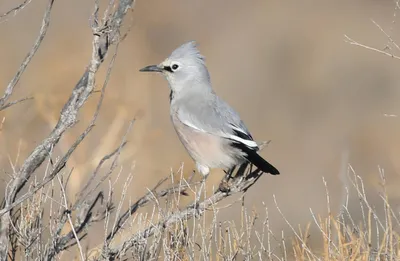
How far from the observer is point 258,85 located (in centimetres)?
1524

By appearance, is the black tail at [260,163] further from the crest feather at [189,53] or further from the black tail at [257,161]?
the crest feather at [189,53]

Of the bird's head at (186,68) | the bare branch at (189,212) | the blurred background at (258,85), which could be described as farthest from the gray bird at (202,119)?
the blurred background at (258,85)

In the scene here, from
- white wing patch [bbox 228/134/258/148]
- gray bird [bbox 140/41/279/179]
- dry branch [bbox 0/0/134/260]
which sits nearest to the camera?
dry branch [bbox 0/0/134/260]

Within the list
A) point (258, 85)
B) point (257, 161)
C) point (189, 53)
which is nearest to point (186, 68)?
point (189, 53)

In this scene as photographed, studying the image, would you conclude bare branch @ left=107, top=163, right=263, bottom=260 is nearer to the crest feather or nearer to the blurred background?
the crest feather

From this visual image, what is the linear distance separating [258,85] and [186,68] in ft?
31.3

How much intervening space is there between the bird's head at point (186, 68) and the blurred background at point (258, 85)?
172 centimetres

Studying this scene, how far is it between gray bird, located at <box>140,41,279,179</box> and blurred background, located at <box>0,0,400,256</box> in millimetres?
1759

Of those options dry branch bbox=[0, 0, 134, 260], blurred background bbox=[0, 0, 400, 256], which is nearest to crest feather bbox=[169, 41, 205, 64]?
dry branch bbox=[0, 0, 134, 260]

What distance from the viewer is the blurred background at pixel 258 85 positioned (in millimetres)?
9625

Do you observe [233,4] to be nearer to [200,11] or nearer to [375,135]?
[200,11]

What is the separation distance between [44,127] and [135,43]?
5.69 meters

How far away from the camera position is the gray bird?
5387mm

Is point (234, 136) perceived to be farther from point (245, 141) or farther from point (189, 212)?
point (189, 212)
